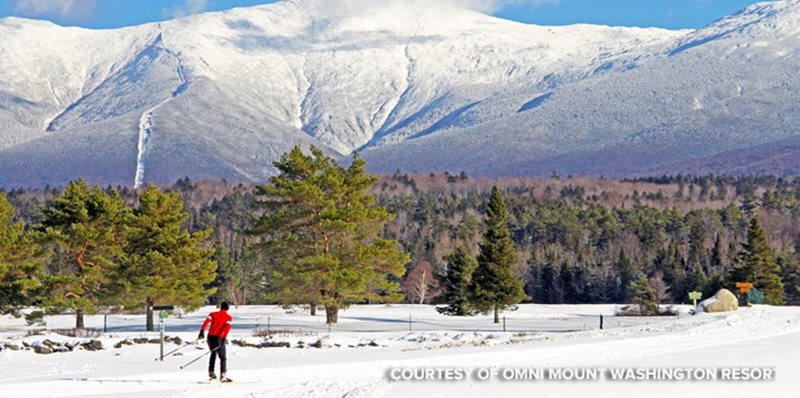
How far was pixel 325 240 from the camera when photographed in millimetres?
56156

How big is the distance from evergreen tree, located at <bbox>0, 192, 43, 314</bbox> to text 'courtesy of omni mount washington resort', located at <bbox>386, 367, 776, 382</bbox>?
102ft

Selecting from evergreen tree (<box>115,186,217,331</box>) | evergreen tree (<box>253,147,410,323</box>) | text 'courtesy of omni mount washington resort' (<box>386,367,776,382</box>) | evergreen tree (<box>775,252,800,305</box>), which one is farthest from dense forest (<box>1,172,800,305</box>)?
text 'courtesy of omni mount washington resort' (<box>386,367,776,382</box>)

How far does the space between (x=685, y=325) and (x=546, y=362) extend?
1427 cm

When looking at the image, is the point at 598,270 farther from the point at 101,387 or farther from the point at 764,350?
the point at 101,387

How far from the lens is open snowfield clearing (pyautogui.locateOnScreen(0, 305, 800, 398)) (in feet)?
74.3

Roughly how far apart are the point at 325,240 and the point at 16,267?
14.6 metres

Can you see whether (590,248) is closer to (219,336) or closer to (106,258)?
(106,258)

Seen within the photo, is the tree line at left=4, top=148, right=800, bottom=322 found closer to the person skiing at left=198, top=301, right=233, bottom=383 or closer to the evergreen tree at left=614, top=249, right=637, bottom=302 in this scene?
the evergreen tree at left=614, top=249, right=637, bottom=302

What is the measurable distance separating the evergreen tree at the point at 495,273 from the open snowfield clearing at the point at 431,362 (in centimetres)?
1630

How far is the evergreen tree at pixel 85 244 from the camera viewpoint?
5153cm

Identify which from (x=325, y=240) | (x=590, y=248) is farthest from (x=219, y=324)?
(x=590, y=248)

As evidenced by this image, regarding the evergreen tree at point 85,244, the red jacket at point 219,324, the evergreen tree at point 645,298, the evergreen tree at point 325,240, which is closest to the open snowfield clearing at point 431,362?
the red jacket at point 219,324

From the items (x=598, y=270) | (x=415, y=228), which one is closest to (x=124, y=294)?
(x=598, y=270)

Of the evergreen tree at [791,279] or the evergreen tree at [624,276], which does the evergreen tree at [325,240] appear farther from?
the evergreen tree at [624,276]
